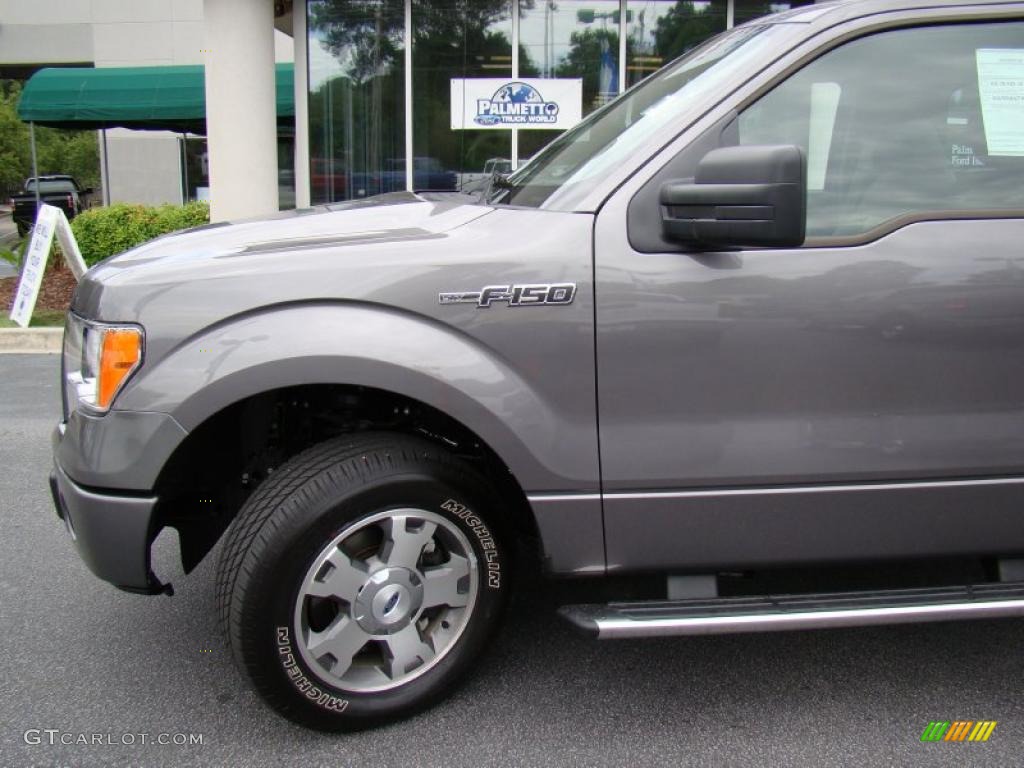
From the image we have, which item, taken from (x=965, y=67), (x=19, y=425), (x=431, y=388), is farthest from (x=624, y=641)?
(x=19, y=425)

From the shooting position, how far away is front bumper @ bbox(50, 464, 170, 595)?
238 cm

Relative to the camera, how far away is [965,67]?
256 centimetres

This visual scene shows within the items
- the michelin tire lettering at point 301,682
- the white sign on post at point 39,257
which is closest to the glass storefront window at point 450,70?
the white sign on post at point 39,257

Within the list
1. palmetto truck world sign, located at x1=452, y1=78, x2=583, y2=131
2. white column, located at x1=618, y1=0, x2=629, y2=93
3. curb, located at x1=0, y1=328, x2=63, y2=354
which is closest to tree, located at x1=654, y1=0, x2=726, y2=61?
white column, located at x1=618, y1=0, x2=629, y2=93

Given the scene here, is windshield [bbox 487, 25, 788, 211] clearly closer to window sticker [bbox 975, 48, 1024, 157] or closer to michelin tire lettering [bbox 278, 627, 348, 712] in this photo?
window sticker [bbox 975, 48, 1024, 157]

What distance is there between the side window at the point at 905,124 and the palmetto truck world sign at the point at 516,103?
30.1ft

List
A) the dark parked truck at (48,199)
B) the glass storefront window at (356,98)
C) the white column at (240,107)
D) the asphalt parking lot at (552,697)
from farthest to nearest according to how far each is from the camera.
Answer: the dark parked truck at (48,199) → the glass storefront window at (356,98) → the white column at (240,107) → the asphalt parking lot at (552,697)

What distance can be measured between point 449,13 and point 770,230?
10.2 metres

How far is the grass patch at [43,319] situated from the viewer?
9477 millimetres

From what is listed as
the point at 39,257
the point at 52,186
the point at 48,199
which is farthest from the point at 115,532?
the point at 52,186

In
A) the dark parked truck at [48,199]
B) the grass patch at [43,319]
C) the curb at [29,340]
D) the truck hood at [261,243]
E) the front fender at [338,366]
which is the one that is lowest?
the curb at [29,340]

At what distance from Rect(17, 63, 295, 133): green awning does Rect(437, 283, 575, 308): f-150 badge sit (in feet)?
54.5

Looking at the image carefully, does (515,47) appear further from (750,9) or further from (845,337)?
(845,337)

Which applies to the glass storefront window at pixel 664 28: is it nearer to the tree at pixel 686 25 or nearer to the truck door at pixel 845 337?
the tree at pixel 686 25
